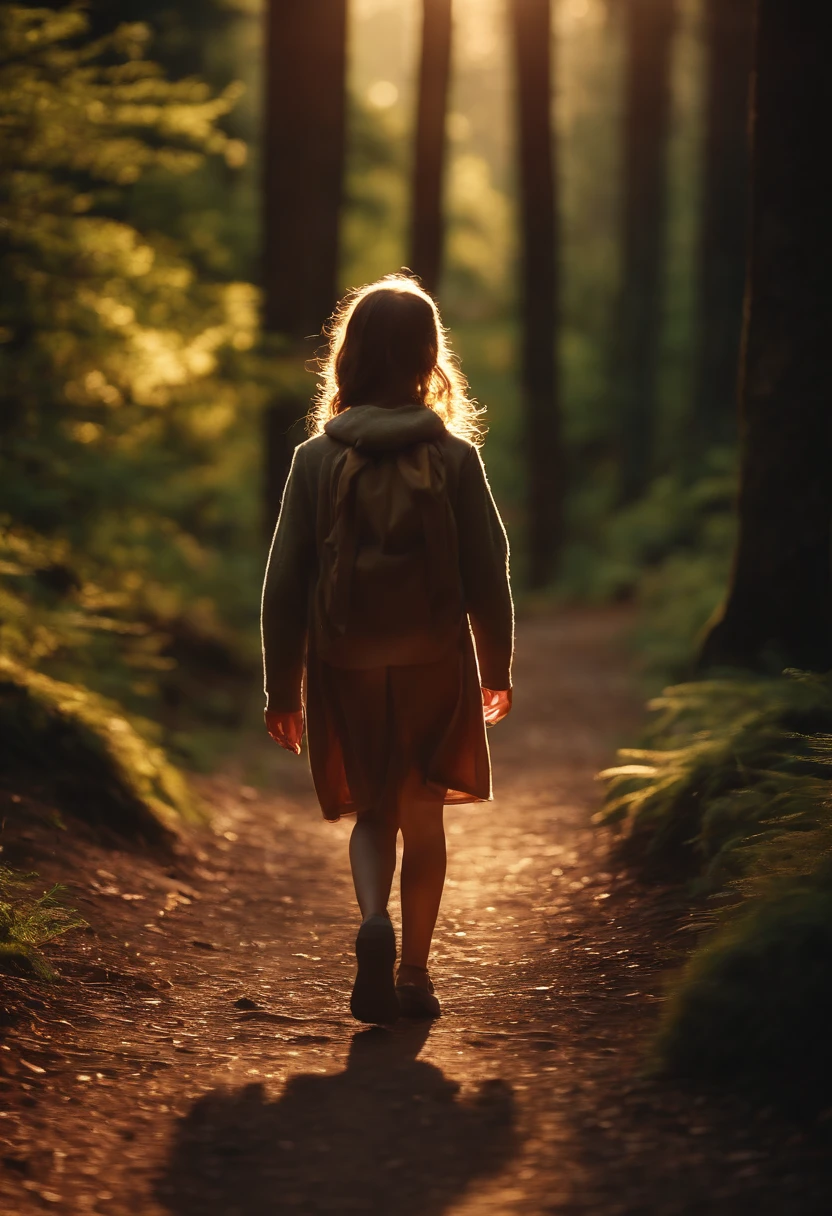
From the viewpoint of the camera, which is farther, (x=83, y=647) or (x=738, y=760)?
(x=83, y=647)

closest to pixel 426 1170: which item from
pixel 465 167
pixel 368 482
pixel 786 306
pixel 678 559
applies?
pixel 368 482

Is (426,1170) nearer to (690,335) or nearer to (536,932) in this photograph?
(536,932)

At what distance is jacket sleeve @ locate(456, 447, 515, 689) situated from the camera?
4.52m

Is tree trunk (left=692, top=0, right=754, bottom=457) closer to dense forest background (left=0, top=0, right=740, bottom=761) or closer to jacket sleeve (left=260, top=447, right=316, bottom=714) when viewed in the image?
dense forest background (left=0, top=0, right=740, bottom=761)

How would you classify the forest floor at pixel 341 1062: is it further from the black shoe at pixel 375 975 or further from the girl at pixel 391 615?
the girl at pixel 391 615

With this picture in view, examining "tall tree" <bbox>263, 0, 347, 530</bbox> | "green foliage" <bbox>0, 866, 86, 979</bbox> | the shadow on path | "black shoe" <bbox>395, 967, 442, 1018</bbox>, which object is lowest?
the shadow on path

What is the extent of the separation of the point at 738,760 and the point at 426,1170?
2923mm

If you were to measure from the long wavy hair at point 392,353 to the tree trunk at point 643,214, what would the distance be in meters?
21.9

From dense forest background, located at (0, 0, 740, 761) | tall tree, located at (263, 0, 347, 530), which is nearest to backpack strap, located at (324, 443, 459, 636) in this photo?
dense forest background, located at (0, 0, 740, 761)

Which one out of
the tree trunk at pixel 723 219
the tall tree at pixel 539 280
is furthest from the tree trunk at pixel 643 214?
the tall tree at pixel 539 280

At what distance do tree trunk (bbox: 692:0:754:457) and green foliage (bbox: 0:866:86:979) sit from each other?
16.2m

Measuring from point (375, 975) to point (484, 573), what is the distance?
4.29 feet

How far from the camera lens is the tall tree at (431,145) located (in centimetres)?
1962

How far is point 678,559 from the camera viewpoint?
20.2 metres
